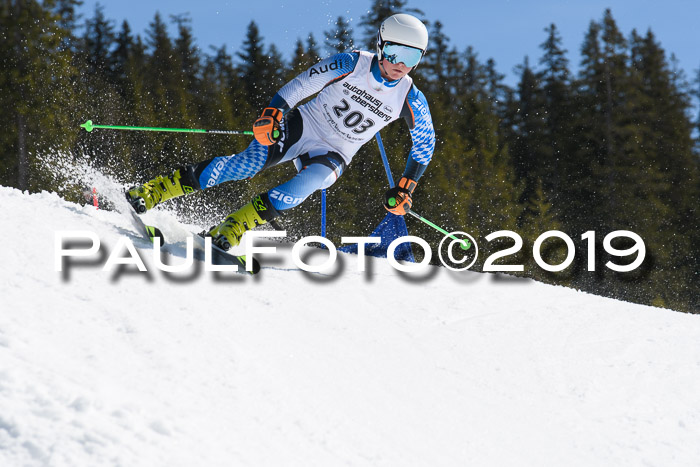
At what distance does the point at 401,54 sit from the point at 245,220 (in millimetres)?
1689

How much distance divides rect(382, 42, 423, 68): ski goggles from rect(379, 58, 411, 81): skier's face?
0.10 feet

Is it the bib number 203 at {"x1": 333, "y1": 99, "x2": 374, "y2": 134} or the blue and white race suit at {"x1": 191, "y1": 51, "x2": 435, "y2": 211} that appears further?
the bib number 203 at {"x1": 333, "y1": 99, "x2": 374, "y2": 134}

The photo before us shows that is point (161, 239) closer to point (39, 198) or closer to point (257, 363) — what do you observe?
point (39, 198)

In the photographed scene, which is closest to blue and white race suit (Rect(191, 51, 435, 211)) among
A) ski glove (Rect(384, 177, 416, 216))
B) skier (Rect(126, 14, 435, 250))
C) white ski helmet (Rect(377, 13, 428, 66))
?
skier (Rect(126, 14, 435, 250))

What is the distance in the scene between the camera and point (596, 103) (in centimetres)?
3416

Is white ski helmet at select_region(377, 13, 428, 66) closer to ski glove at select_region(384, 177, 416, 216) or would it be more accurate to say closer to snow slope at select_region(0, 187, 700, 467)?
ski glove at select_region(384, 177, 416, 216)

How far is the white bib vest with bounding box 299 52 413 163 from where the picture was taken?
16.5 feet

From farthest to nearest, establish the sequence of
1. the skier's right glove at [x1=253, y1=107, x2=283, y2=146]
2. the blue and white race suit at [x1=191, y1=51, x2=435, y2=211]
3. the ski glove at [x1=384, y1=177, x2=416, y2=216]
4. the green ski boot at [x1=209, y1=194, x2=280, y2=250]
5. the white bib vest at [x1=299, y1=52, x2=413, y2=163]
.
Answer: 1. the ski glove at [x1=384, y1=177, x2=416, y2=216]
2. the white bib vest at [x1=299, y1=52, x2=413, y2=163]
3. the blue and white race suit at [x1=191, y1=51, x2=435, y2=211]
4. the skier's right glove at [x1=253, y1=107, x2=283, y2=146]
5. the green ski boot at [x1=209, y1=194, x2=280, y2=250]

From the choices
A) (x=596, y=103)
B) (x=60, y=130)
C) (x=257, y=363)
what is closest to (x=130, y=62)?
(x=60, y=130)

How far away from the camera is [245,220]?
15.2 ft

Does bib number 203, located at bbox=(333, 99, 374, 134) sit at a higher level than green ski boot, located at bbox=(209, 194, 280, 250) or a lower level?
higher

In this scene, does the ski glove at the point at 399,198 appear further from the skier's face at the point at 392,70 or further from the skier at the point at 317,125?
the skier's face at the point at 392,70

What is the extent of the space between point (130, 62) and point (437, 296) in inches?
1392

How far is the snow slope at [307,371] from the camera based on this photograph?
2.02 meters
